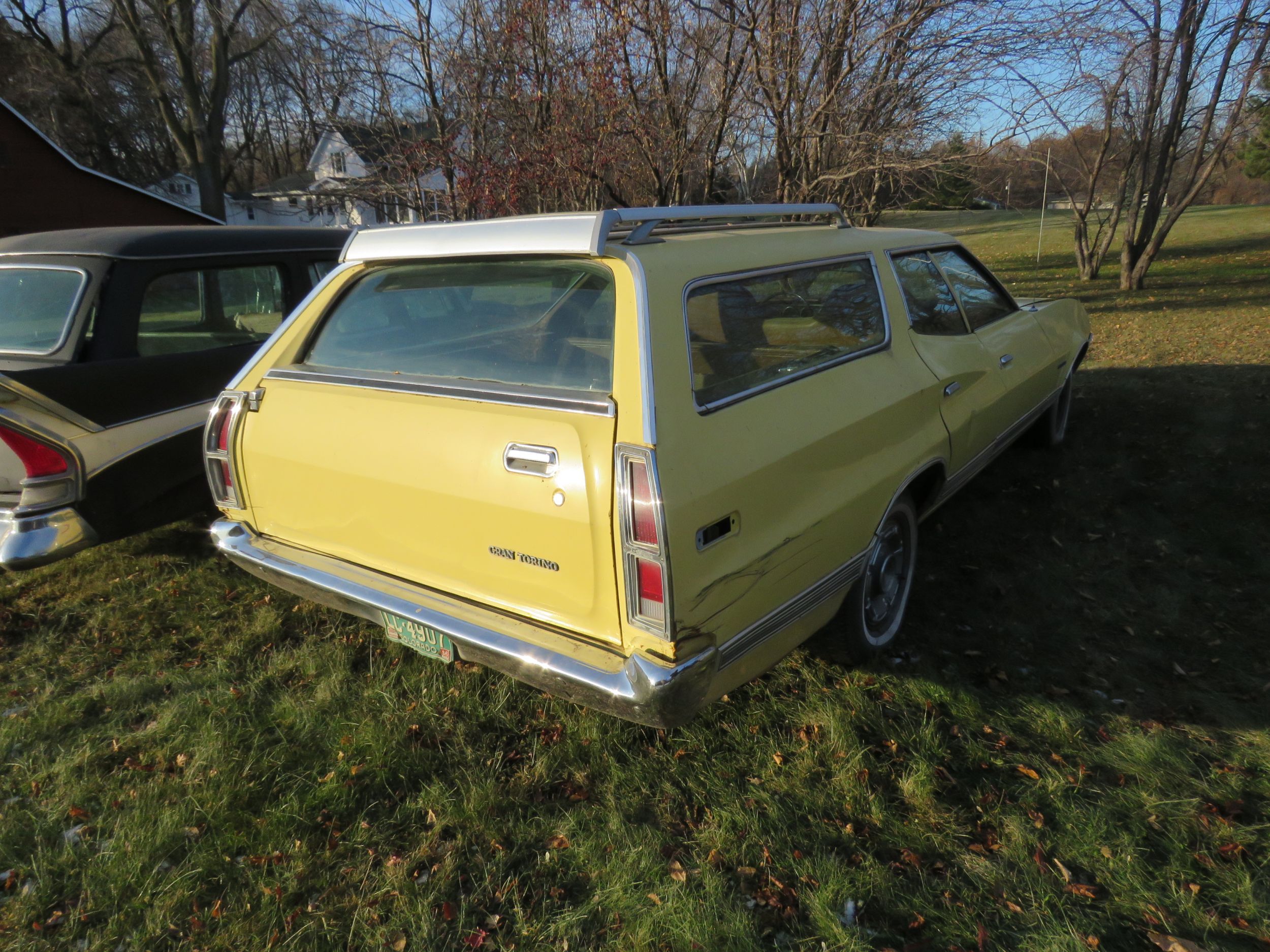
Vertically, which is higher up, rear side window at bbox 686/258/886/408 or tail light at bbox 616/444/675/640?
rear side window at bbox 686/258/886/408

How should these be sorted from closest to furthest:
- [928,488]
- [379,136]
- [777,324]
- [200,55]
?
[777,324] < [928,488] < [379,136] < [200,55]

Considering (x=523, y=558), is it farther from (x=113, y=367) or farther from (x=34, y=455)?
(x=113, y=367)

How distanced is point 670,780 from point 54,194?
86.5ft

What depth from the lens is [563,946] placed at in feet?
7.48

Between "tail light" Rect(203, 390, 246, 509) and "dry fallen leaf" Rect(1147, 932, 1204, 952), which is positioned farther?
"tail light" Rect(203, 390, 246, 509)

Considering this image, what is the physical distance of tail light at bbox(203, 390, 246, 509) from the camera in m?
3.34

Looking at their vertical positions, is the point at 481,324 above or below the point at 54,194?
below

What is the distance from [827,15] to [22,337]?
22.3ft

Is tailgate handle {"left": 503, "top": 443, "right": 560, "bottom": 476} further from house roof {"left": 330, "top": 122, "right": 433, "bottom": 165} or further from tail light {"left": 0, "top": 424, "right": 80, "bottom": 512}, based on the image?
house roof {"left": 330, "top": 122, "right": 433, "bottom": 165}

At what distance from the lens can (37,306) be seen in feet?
14.4

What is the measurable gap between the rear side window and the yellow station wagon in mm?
11

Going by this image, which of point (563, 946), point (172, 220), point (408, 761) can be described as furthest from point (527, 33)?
point (172, 220)

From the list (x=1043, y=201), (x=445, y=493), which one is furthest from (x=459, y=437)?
(x=1043, y=201)

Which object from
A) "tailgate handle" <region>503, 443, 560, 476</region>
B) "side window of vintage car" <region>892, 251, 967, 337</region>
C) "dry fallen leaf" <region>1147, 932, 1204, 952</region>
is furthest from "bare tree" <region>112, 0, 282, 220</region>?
"dry fallen leaf" <region>1147, 932, 1204, 952</region>
